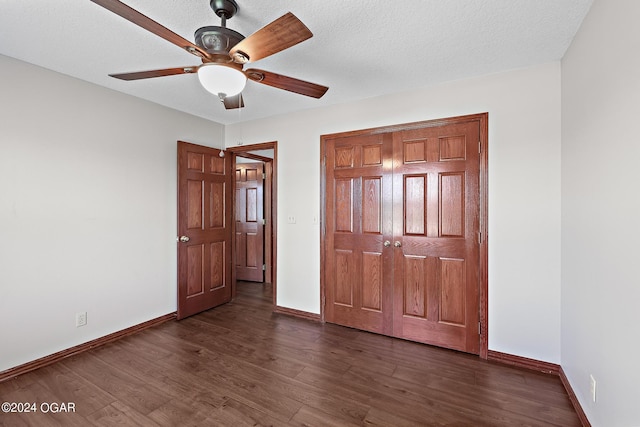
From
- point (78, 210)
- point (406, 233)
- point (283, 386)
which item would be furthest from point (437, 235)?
point (78, 210)

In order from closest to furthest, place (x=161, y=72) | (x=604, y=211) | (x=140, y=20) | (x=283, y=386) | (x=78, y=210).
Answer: (x=140, y=20), (x=604, y=211), (x=161, y=72), (x=283, y=386), (x=78, y=210)

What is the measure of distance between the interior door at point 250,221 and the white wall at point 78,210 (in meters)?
1.76

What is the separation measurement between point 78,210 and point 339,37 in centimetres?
266

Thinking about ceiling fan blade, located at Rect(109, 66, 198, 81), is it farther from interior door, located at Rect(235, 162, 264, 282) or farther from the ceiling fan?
interior door, located at Rect(235, 162, 264, 282)

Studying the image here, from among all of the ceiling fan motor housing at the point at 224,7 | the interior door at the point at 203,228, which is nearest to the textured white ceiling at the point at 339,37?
the ceiling fan motor housing at the point at 224,7

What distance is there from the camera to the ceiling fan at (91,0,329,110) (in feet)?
4.25

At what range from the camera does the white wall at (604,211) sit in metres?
1.23

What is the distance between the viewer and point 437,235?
2709 millimetres

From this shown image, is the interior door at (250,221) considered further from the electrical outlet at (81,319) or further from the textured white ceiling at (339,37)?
the electrical outlet at (81,319)

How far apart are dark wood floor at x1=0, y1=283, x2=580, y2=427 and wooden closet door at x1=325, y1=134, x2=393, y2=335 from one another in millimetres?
321

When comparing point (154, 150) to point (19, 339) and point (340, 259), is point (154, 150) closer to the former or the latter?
point (19, 339)

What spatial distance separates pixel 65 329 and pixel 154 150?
188cm

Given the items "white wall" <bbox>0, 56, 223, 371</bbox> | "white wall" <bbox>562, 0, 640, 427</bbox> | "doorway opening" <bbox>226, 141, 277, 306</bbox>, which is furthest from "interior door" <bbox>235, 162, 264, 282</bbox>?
"white wall" <bbox>562, 0, 640, 427</bbox>

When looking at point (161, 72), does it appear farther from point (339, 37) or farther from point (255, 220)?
point (255, 220)
